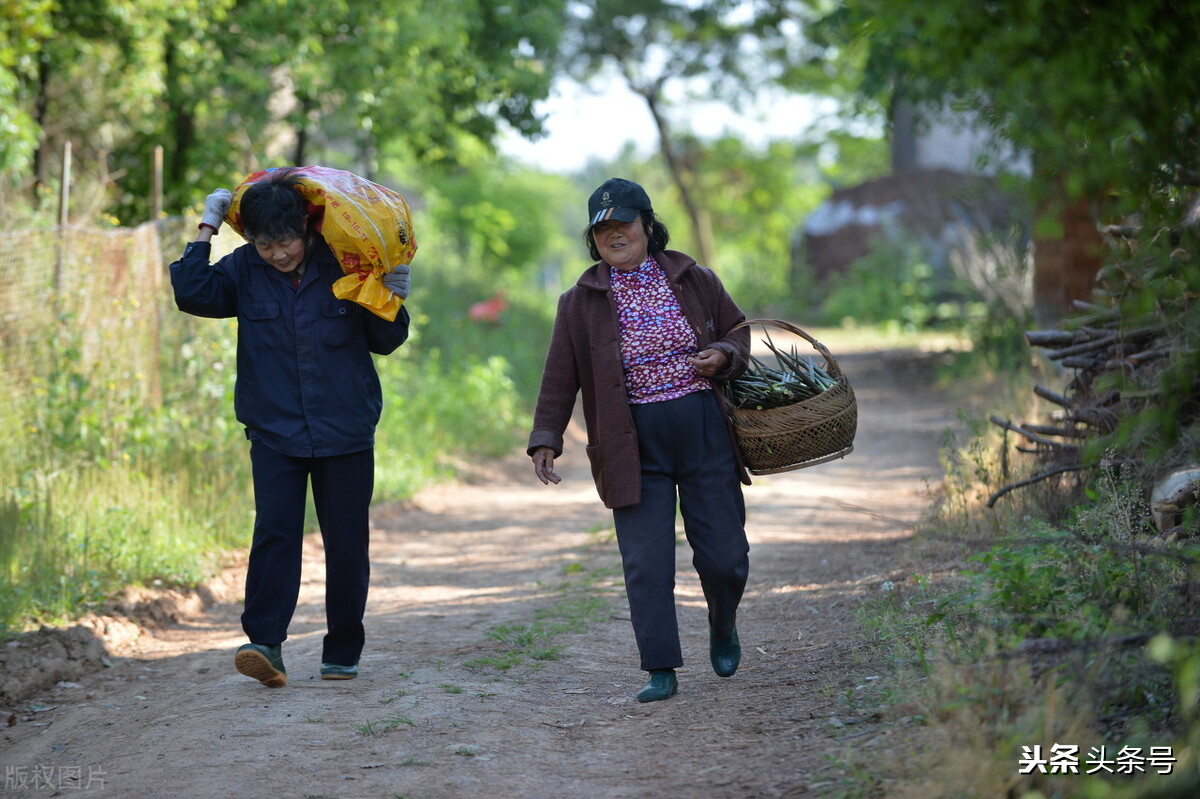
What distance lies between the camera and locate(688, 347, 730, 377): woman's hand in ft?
15.0

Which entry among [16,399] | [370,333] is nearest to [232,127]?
[16,399]

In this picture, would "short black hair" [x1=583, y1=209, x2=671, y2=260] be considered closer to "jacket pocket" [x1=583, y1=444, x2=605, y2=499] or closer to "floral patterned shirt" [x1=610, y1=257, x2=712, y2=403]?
"floral patterned shirt" [x1=610, y1=257, x2=712, y2=403]

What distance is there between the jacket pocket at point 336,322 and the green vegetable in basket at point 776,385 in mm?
1519

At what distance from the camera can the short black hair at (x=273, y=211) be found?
4809 mm

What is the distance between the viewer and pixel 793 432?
4.68 m

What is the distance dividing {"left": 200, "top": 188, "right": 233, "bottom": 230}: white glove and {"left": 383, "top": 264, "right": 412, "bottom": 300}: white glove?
699mm

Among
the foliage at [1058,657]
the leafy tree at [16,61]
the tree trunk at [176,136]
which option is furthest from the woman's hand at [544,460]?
the tree trunk at [176,136]

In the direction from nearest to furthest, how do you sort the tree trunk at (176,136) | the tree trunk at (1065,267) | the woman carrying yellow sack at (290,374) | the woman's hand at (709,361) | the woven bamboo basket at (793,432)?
the woman's hand at (709,361), the woven bamboo basket at (793,432), the woman carrying yellow sack at (290,374), the tree trunk at (1065,267), the tree trunk at (176,136)

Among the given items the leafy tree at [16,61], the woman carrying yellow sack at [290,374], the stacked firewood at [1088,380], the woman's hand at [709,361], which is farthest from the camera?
the leafy tree at [16,61]

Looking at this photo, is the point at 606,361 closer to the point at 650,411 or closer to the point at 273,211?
the point at 650,411

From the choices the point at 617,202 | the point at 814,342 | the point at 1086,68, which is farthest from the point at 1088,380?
the point at 1086,68

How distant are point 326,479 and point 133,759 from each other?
128 cm

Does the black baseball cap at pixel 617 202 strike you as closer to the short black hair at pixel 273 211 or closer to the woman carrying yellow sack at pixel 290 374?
the woman carrying yellow sack at pixel 290 374

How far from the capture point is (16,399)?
7609 millimetres
